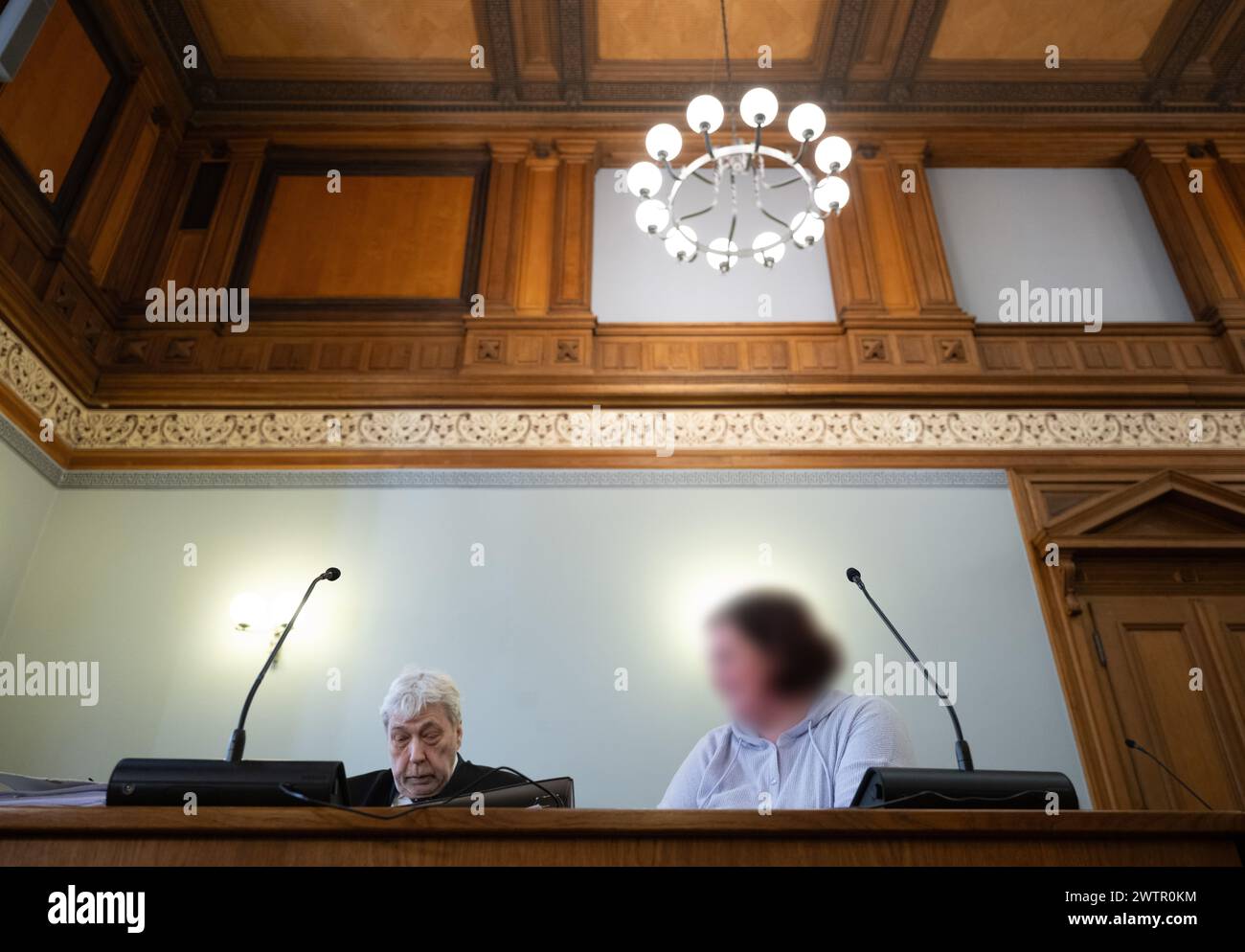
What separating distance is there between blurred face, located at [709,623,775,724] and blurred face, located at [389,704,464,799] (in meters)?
0.99

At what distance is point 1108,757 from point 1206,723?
61 cm

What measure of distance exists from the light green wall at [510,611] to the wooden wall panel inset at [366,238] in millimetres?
1615

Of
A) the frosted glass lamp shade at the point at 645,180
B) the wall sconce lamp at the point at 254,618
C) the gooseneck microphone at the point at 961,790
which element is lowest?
the gooseneck microphone at the point at 961,790

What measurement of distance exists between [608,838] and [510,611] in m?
3.29

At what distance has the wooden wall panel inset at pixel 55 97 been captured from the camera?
15.7 feet

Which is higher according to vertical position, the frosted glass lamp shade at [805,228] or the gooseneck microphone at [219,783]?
the frosted glass lamp shade at [805,228]

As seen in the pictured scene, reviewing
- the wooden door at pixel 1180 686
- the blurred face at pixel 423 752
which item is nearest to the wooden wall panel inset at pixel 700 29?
the wooden door at pixel 1180 686

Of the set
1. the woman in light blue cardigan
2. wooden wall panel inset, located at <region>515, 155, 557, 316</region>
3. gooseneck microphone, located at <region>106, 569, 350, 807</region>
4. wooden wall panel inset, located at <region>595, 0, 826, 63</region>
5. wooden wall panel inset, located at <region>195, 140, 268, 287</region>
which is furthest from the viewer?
wooden wall panel inset, located at <region>595, 0, 826, 63</region>

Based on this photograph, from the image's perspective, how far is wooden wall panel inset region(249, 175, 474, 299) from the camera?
584 centimetres

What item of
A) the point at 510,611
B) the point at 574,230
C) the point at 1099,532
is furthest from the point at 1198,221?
the point at 510,611

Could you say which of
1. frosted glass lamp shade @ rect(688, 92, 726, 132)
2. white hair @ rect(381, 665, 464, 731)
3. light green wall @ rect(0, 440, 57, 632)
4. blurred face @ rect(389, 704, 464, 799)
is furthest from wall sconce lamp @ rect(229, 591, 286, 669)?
frosted glass lamp shade @ rect(688, 92, 726, 132)
